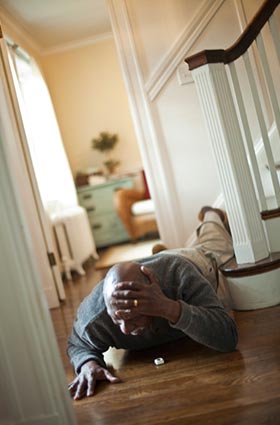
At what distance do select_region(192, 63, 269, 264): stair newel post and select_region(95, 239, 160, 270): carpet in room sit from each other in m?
3.08

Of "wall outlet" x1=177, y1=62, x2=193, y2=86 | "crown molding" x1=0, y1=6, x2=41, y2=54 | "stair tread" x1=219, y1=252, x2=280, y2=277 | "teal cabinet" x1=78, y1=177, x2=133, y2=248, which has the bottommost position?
"stair tread" x1=219, y1=252, x2=280, y2=277

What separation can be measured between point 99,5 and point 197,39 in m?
2.16

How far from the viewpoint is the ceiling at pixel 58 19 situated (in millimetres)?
5125

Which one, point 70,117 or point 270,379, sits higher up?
point 70,117

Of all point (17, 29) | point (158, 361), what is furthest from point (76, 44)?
point (158, 361)

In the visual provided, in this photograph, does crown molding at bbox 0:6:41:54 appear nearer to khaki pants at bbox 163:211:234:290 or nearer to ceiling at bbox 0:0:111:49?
ceiling at bbox 0:0:111:49

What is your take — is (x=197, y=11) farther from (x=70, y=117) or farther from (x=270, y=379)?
(x=70, y=117)

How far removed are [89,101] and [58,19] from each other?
171cm

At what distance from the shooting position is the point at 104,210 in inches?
270

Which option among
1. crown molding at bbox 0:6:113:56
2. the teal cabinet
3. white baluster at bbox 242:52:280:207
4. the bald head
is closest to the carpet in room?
the teal cabinet

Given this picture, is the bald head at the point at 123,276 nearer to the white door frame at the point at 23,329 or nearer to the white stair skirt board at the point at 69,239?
the white door frame at the point at 23,329

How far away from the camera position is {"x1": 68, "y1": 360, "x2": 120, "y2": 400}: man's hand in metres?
1.87

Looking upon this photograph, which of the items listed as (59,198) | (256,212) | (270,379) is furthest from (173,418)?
(59,198)

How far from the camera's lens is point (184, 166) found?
4137mm
